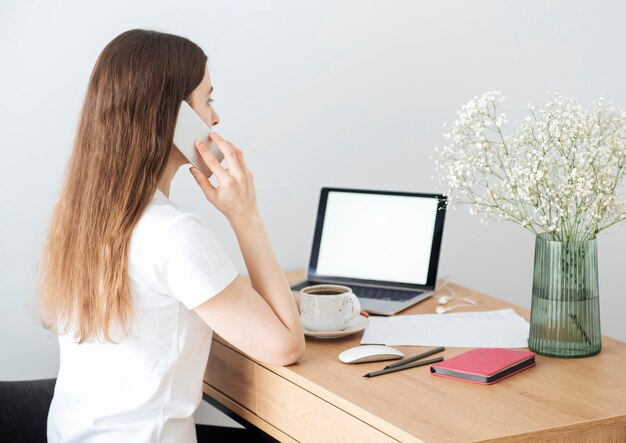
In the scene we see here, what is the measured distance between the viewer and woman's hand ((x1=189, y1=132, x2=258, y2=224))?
4.66 feet

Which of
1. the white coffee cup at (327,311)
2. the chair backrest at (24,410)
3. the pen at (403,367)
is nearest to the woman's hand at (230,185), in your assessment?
the white coffee cup at (327,311)

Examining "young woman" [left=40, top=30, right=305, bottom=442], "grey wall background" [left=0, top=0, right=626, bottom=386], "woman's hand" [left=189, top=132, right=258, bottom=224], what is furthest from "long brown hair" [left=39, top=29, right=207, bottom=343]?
"grey wall background" [left=0, top=0, right=626, bottom=386]

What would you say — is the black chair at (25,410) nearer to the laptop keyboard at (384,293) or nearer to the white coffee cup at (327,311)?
the white coffee cup at (327,311)

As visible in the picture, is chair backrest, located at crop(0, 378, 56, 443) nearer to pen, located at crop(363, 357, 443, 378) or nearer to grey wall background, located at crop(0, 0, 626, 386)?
grey wall background, located at crop(0, 0, 626, 386)

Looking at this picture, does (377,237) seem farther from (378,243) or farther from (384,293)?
(384,293)

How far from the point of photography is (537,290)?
1459 mm

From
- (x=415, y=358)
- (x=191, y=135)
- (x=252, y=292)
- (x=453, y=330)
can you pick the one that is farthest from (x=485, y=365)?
(x=191, y=135)

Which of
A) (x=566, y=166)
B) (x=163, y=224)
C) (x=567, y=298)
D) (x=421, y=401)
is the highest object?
(x=566, y=166)

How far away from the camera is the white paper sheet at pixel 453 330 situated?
154cm

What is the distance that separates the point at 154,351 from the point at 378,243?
80cm

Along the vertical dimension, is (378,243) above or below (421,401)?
above

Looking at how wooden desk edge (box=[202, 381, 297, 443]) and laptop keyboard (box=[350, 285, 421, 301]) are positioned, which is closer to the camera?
wooden desk edge (box=[202, 381, 297, 443])

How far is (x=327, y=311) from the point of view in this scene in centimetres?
155

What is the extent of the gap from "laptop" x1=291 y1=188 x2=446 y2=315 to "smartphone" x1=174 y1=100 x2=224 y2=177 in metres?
0.56
